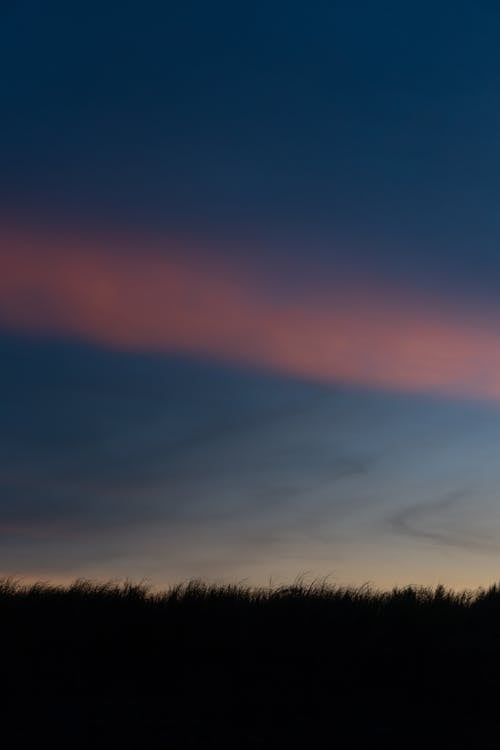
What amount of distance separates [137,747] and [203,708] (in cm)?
162

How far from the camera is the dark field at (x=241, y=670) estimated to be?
9.93 m

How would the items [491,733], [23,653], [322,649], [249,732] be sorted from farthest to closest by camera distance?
1. [322,649]
2. [23,653]
3. [491,733]
4. [249,732]

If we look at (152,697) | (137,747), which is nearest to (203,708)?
(152,697)

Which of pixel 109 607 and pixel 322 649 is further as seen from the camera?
pixel 109 607

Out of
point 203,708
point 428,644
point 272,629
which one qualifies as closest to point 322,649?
point 272,629

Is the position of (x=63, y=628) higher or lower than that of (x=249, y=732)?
higher

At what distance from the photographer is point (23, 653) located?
11766 millimetres

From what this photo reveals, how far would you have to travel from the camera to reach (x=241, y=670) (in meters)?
11.8

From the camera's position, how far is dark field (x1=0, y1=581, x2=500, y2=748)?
32.6 feet

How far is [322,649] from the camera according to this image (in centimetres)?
1255

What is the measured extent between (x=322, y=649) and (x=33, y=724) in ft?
14.6

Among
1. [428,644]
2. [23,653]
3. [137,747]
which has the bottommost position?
[137,747]

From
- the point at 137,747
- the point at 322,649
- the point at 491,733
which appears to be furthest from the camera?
the point at 322,649

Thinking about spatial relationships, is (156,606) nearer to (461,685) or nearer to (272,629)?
(272,629)
